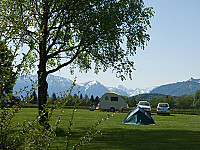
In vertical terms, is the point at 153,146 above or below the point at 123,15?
below

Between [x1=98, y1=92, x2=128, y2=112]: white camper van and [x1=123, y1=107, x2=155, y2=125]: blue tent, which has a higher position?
[x1=98, y1=92, x2=128, y2=112]: white camper van

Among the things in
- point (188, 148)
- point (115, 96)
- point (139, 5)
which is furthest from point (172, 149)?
point (115, 96)

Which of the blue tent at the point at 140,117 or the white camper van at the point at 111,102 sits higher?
the white camper van at the point at 111,102

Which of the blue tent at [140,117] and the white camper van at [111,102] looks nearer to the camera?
the blue tent at [140,117]

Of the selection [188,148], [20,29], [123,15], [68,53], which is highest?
[123,15]

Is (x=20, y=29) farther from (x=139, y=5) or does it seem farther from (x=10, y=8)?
(x=139, y=5)

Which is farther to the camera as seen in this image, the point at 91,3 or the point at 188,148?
the point at 91,3

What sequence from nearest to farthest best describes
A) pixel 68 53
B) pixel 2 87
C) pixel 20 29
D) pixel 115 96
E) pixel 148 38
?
1. pixel 2 87
2. pixel 20 29
3. pixel 148 38
4. pixel 68 53
5. pixel 115 96

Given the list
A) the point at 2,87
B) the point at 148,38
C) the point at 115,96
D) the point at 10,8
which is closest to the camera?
the point at 2,87

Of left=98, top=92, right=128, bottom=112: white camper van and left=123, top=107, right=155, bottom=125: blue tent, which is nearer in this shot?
left=123, top=107, right=155, bottom=125: blue tent

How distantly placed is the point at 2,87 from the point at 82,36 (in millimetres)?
12978

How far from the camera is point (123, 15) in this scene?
16.9m

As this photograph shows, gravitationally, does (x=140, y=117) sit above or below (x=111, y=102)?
below

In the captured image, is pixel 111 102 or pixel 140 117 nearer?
pixel 140 117
